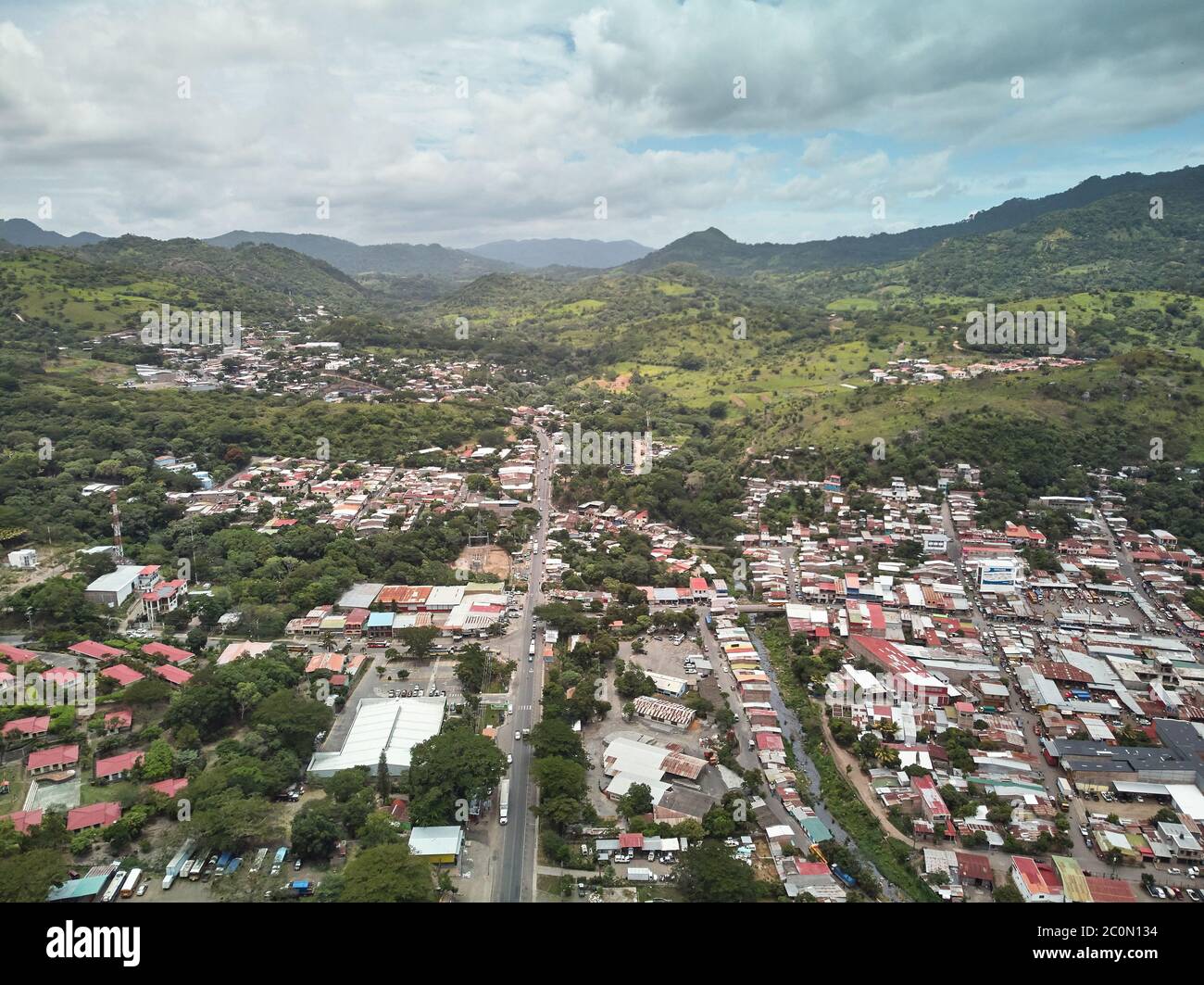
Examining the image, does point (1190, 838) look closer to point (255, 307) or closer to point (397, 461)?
point (397, 461)

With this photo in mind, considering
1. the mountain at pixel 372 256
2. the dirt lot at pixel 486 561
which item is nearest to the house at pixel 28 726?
the dirt lot at pixel 486 561

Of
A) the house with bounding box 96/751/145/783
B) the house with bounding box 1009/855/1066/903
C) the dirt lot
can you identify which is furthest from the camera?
the dirt lot

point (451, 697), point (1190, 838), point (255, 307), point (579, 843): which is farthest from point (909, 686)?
point (255, 307)

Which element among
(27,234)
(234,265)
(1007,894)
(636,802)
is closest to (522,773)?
(636,802)

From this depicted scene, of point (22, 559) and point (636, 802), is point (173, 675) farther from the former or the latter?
point (636, 802)

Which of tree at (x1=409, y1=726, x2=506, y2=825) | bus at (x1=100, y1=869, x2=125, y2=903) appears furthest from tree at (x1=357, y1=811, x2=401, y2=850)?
bus at (x1=100, y1=869, x2=125, y2=903)

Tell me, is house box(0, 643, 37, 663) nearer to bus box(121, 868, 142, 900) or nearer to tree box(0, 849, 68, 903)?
tree box(0, 849, 68, 903)
